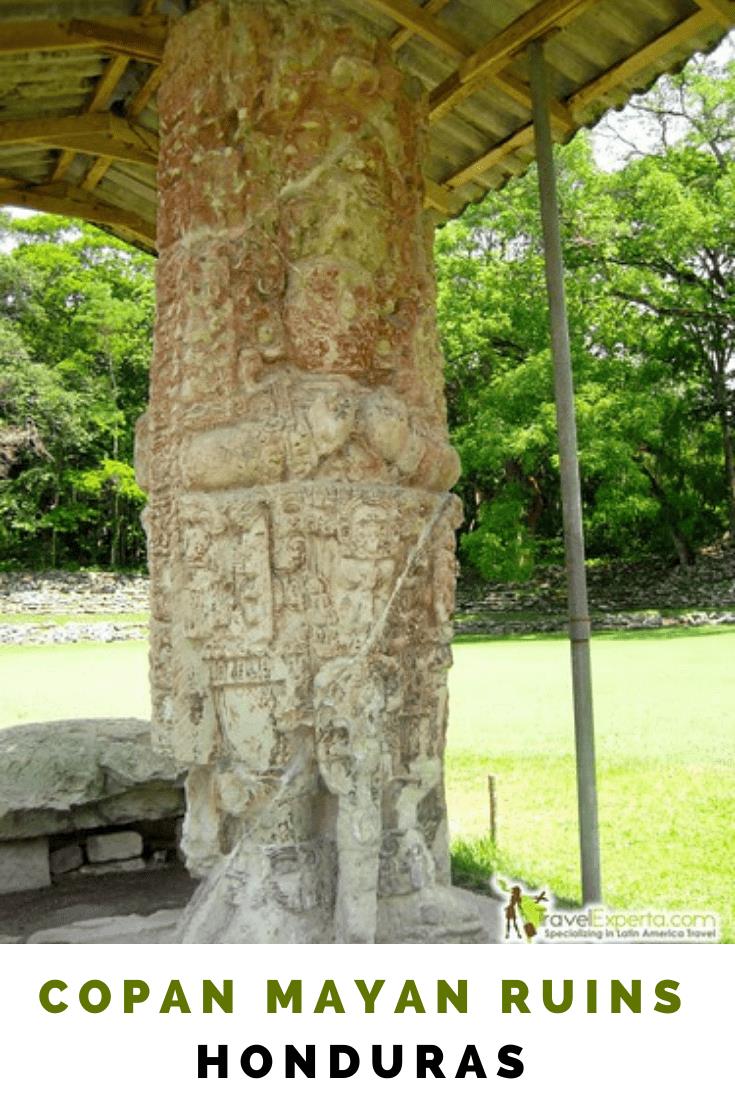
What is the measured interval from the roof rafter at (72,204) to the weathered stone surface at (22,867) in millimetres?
3904

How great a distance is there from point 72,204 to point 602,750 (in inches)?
271

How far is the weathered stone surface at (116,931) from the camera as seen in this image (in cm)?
475

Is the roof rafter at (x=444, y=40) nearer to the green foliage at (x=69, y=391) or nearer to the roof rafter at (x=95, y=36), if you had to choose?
the roof rafter at (x=95, y=36)

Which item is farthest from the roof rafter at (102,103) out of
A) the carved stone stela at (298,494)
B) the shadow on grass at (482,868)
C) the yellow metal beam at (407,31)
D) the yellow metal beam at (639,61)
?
the shadow on grass at (482,868)

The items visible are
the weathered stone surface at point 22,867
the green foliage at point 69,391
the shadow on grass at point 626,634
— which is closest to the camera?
the weathered stone surface at point 22,867

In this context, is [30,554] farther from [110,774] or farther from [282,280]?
[282,280]

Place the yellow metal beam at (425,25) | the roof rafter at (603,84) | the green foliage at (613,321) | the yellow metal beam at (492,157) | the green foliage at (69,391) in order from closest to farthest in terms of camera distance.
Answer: the yellow metal beam at (425,25), the roof rafter at (603,84), the yellow metal beam at (492,157), the green foliage at (613,321), the green foliage at (69,391)

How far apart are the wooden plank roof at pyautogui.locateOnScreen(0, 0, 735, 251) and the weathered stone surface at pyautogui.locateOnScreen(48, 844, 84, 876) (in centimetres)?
401

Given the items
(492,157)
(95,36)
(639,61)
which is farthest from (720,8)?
(95,36)

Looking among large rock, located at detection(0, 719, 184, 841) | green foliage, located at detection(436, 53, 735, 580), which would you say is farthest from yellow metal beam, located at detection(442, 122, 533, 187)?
green foliage, located at detection(436, 53, 735, 580)

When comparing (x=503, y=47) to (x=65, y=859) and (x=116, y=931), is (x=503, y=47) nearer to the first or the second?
(x=116, y=931)

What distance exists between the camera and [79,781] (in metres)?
6.34

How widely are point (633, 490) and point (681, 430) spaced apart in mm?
2782

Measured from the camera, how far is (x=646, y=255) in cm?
2730
